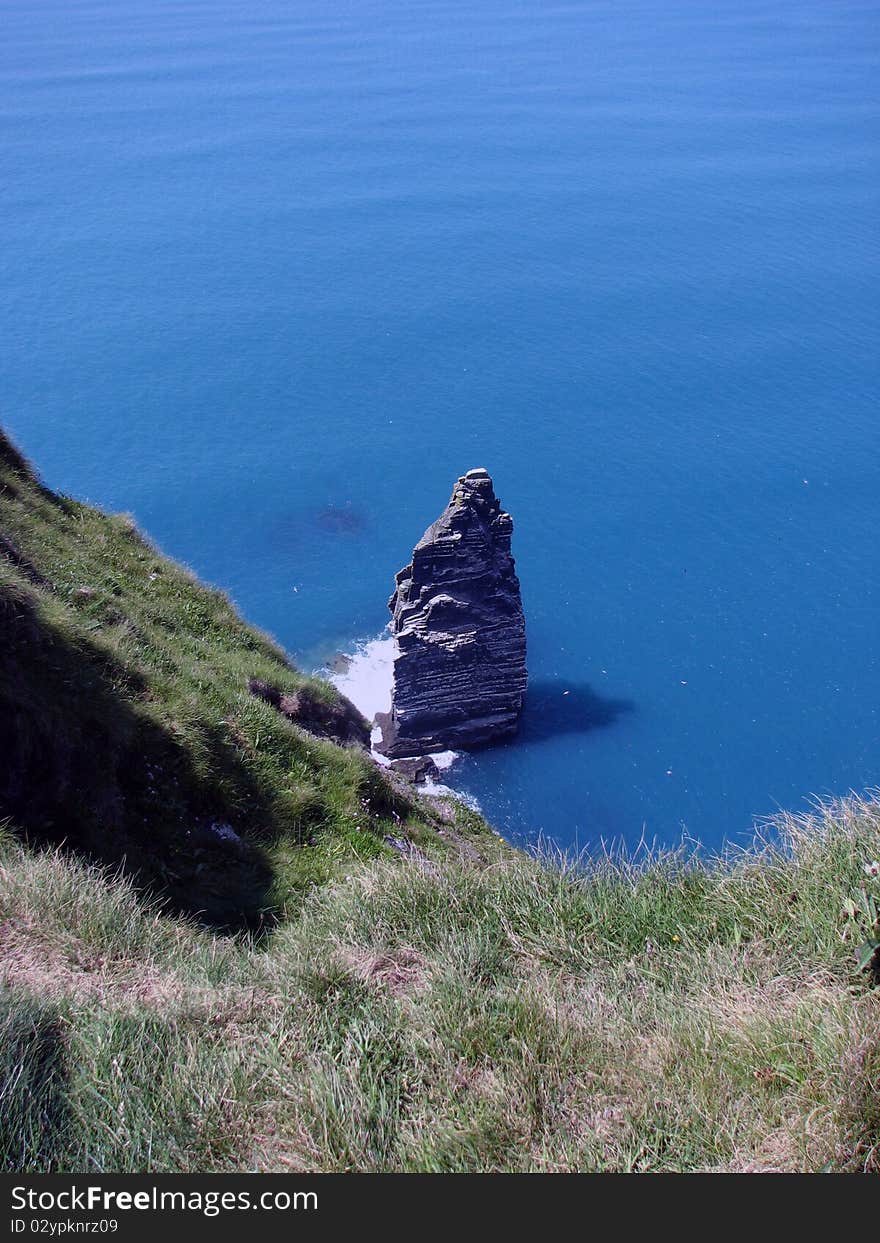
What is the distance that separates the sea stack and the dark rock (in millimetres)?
1883

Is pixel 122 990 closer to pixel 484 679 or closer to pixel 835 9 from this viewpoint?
pixel 484 679

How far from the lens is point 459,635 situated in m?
46.7

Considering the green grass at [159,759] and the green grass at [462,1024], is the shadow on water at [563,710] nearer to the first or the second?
the green grass at [159,759]

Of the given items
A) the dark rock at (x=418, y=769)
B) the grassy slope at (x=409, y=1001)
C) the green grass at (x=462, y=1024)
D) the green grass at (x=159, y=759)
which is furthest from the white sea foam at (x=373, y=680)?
the green grass at (x=462, y=1024)

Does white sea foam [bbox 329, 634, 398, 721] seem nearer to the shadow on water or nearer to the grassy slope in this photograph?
the shadow on water

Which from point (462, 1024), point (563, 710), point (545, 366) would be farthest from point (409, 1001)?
point (545, 366)

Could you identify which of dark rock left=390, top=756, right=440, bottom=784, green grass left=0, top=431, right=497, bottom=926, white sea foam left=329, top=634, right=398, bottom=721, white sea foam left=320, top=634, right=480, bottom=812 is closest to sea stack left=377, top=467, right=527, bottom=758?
white sea foam left=320, top=634, right=480, bottom=812

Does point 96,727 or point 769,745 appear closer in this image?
point 96,727

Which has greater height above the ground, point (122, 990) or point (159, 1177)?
point (122, 990)

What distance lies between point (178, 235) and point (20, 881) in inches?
4219

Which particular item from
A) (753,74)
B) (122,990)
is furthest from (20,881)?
(753,74)

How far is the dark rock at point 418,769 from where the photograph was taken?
45.2 metres

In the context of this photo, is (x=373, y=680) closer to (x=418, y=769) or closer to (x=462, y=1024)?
(x=418, y=769)

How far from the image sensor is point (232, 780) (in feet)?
48.1
